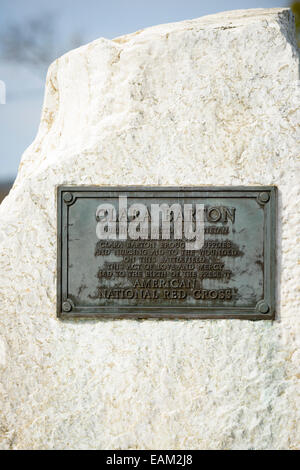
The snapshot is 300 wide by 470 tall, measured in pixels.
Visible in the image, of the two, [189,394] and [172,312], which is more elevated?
[172,312]

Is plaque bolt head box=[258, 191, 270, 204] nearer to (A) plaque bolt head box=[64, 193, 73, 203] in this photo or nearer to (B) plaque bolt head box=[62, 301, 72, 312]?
(A) plaque bolt head box=[64, 193, 73, 203]

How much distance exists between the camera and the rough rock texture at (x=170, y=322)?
10.2 ft

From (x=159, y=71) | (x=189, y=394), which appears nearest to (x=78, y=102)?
(x=159, y=71)

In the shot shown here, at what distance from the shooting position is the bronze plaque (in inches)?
125

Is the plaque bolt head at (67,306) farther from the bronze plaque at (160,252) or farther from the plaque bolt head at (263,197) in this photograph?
the plaque bolt head at (263,197)

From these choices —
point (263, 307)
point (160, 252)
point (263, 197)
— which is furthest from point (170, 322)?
point (263, 197)

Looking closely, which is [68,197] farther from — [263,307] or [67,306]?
[263,307]

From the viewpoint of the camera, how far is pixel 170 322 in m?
3.16

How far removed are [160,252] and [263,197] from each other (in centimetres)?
75

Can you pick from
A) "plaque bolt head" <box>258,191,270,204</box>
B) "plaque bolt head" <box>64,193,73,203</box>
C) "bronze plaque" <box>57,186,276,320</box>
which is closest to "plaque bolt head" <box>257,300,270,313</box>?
"bronze plaque" <box>57,186,276,320</box>

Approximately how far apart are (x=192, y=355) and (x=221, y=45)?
2.01 metres

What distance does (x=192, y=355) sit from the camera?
3.12 m
